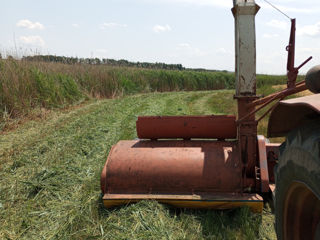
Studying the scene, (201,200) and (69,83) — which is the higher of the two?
(69,83)

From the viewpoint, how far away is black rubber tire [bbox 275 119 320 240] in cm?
129

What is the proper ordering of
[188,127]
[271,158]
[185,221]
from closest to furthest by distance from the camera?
1. [185,221]
2. [271,158]
3. [188,127]

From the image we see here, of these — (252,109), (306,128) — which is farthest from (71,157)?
(306,128)

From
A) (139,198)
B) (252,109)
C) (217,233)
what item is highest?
(252,109)

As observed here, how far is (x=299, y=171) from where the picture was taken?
1.42m

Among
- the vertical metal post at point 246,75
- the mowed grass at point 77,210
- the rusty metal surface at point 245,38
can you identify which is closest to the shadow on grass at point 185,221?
the mowed grass at point 77,210

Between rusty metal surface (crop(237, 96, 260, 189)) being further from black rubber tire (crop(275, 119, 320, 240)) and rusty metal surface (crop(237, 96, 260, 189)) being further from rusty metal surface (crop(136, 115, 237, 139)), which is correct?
black rubber tire (crop(275, 119, 320, 240))

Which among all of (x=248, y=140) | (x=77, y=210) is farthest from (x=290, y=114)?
(x=77, y=210)

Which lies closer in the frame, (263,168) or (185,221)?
(185,221)

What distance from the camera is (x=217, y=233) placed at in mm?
2580

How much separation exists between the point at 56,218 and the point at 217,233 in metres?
1.60

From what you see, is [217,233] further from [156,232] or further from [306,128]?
[306,128]

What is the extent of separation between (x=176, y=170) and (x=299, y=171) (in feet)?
5.18

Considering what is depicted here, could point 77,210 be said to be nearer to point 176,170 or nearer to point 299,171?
point 176,170
